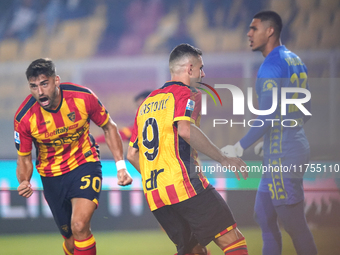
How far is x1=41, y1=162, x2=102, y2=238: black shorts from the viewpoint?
2910mm

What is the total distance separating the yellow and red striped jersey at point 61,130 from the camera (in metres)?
2.93

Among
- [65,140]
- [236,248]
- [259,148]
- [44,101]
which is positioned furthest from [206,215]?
[44,101]

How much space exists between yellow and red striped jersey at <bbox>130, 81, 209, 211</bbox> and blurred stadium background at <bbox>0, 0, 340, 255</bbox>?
1940 millimetres

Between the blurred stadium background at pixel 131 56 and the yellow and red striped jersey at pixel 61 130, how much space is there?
4.65 feet

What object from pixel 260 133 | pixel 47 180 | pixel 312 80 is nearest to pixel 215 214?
pixel 260 133

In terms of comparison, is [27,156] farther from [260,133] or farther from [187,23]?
[187,23]

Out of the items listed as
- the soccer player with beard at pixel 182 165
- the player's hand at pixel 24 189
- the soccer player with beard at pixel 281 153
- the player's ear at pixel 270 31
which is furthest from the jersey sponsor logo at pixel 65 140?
the player's ear at pixel 270 31

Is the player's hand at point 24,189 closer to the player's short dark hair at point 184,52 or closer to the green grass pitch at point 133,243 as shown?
the green grass pitch at point 133,243

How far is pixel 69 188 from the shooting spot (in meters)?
2.99

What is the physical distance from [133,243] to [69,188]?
4.39 ft

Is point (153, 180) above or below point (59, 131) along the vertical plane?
below

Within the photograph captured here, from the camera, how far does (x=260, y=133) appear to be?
116 inches

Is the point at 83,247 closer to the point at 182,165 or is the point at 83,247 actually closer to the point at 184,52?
the point at 182,165

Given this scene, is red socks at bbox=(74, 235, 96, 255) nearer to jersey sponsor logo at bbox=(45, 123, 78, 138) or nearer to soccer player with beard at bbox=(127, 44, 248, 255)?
soccer player with beard at bbox=(127, 44, 248, 255)
